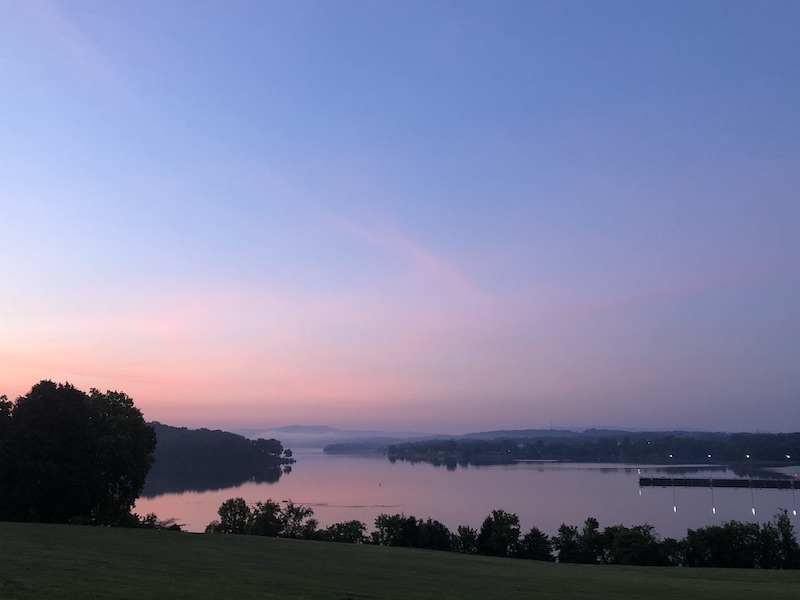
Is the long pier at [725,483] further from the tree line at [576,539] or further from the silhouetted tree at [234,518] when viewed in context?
the silhouetted tree at [234,518]

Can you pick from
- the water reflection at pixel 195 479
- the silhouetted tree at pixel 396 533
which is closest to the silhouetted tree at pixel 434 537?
the silhouetted tree at pixel 396 533

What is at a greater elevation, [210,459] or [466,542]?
[466,542]

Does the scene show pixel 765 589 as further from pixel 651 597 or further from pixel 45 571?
pixel 45 571

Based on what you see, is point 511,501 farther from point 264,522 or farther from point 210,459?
point 210,459

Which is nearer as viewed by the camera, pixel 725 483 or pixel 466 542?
pixel 466 542

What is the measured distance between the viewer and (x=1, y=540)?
1667 centimetres

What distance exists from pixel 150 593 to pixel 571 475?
121m

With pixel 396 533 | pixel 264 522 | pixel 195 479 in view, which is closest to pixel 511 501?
pixel 396 533

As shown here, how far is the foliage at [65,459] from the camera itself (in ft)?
98.5

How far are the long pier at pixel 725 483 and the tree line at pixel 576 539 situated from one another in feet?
220

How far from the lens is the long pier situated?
94438 millimetres

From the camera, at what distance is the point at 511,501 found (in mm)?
75438

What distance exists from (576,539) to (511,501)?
38.9m

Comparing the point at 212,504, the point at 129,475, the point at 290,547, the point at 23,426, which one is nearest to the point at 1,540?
the point at 290,547
